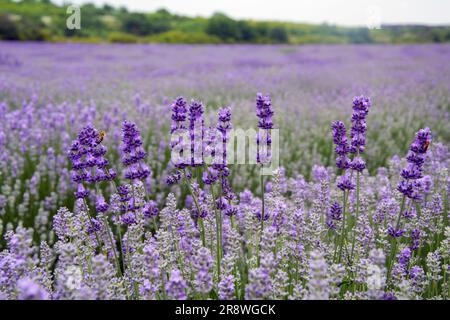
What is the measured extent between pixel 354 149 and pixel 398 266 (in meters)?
0.56

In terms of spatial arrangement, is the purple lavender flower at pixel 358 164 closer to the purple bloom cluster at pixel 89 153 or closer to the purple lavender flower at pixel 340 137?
the purple lavender flower at pixel 340 137

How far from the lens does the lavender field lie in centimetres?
163

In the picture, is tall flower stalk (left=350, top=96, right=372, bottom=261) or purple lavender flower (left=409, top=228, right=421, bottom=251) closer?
tall flower stalk (left=350, top=96, right=372, bottom=261)

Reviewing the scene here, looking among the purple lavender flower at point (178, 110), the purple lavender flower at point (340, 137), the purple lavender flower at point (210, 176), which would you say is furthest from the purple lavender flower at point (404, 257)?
the purple lavender flower at point (178, 110)

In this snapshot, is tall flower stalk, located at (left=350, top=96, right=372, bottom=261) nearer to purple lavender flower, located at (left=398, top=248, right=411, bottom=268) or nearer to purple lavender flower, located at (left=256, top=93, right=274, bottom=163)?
purple lavender flower, located at (left=398, top=248, right=411, bottom=268)

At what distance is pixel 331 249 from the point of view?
81.2 inches

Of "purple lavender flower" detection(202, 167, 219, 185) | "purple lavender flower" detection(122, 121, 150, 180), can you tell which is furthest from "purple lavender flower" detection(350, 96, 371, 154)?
"purple lavender flower" detection(122, 121, 150, 180)

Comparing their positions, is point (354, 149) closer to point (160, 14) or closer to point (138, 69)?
point (138, 69)

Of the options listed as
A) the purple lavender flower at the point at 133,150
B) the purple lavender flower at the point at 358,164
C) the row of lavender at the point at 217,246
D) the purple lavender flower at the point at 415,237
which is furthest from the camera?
the purple lavender flower at the point at 415,237

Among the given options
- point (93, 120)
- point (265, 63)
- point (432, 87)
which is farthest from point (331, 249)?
point (265, 63)

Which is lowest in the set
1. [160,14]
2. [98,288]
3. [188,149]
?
[98,288]

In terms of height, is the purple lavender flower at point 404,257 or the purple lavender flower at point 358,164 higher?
the purple lavender flower at point 358,164

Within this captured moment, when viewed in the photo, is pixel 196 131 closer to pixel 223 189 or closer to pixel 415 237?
pixel 223 189

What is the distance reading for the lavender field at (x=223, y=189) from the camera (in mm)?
1628
